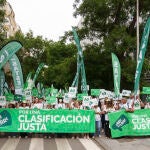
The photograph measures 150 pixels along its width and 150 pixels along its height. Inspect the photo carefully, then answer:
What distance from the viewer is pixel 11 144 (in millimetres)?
18547

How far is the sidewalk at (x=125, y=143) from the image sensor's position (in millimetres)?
17391

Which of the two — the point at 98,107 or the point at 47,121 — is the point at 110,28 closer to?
the point at 98,107

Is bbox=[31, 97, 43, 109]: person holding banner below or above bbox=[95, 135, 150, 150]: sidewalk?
Answer: above

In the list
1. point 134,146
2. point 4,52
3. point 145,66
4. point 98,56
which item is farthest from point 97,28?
point 134,146

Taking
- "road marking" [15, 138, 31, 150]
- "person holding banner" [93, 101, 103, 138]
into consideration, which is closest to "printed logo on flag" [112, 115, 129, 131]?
"person holding banner" [93, 101, 103, 138]

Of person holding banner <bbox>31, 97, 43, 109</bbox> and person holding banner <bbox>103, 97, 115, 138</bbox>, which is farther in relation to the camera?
person holding banner <bbox>31, 97, 43, 109</bbox>

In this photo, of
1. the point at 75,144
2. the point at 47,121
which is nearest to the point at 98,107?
the point at 47,121

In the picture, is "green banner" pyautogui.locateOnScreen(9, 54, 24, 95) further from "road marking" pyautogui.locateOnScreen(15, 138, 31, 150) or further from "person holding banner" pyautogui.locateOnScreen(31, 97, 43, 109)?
"road marking" pyautogui.locateOnScreen(15, 138, 31, 150)

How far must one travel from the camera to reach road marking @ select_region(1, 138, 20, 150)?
1727cm

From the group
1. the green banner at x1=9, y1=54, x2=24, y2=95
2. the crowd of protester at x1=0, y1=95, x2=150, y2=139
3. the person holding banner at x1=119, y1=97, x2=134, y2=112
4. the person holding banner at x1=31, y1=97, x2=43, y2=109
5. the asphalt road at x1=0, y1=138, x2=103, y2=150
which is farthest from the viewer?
the green banner at x1=9, y1=54, x2=24, y2=95

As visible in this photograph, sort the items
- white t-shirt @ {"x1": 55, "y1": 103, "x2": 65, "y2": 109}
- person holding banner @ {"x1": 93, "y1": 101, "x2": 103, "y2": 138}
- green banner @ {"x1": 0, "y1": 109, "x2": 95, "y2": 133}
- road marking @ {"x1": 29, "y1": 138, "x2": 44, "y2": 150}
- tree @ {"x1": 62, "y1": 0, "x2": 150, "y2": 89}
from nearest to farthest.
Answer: road marking @ {"x1": 29, "y1": 138, "x2": 44, "y2": 150}, green banner @ {"x1": 0, "y1": 109, "x2": 95, "y2": 133}, person holding banner @ {"x1": 93, "y1": 101, "x2": 103, "y2": 138}, white t-shirt @ {"x1": 55, "y1": 103, "x2": 65, "y2": 109}, tree @ {"x1": 62, "y1": 0, "x2": 150, "y2": 89}

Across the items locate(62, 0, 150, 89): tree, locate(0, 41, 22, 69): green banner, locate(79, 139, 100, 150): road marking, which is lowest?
locate(79, 139, 100, 150): road marking

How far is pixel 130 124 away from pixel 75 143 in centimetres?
298

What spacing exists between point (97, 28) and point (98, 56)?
91.8 inches
